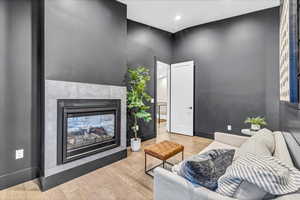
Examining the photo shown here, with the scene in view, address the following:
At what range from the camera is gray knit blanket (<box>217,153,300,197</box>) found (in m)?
0.80

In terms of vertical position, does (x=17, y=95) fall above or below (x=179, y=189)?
above

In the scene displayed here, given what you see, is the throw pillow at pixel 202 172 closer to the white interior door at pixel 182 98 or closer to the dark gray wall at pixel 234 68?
the dark gray wall at pixel 234 68

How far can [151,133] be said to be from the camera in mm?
4430

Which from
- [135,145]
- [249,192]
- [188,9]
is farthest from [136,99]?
[249,192]

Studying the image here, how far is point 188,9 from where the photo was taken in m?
3.56

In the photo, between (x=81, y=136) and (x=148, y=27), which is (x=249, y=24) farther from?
(x=81, y=136)

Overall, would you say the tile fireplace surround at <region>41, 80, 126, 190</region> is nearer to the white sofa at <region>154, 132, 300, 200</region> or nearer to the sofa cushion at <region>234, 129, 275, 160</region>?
the white sofa at <region>154, 132, 300, 200</region>

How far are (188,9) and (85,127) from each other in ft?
11.0

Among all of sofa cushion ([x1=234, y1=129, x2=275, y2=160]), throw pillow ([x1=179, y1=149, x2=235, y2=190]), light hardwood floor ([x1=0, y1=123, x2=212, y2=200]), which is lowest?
light hardwood floor ([x1=0, y1=123, x2=212, y2=200])

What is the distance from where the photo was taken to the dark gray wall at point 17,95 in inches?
81.6

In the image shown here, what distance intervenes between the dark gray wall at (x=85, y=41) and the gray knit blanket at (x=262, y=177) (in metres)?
2.34

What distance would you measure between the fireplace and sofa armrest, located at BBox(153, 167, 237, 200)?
5.22ft

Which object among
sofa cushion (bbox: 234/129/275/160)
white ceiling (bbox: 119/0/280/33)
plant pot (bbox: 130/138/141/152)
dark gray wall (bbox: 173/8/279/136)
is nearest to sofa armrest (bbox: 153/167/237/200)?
sofa cushion (bbox: 234/129/275/160)

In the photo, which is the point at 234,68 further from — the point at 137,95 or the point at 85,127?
the point at 85,127
